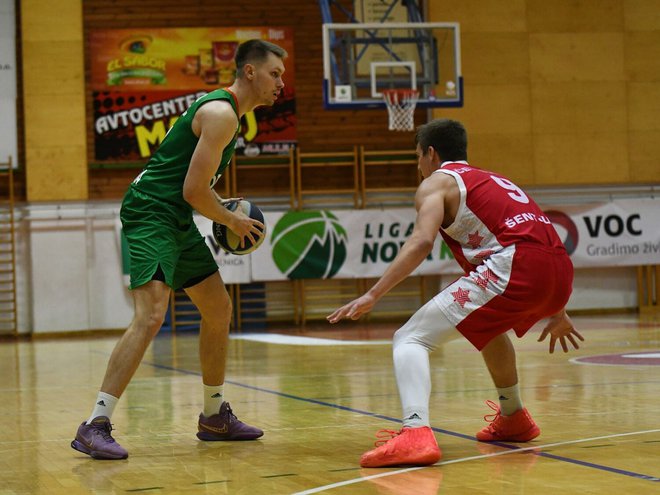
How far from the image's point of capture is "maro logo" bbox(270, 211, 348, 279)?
17594 mm

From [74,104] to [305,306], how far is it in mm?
5449

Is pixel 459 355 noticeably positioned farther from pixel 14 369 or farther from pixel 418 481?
pixel 418 481

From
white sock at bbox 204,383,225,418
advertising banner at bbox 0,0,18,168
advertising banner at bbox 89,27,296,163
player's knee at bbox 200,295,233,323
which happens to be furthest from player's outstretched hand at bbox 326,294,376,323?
advertising banner at bbox 0,0,18,168

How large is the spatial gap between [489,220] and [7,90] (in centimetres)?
1467

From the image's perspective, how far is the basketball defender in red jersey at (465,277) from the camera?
4133 mm

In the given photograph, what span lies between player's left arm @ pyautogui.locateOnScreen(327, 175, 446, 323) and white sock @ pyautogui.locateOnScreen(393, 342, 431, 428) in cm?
25

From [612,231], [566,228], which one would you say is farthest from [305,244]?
[612,231]

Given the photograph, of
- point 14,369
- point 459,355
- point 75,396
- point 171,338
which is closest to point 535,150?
point 171,338

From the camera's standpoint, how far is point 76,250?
58.5ft

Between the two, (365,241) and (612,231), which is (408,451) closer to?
(365,241)

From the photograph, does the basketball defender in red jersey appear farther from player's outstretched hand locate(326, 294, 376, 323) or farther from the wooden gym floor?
the wooden gym floor

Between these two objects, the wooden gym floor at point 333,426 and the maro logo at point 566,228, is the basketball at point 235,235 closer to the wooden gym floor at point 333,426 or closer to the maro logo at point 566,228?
the wooden gym floor at point 333,426

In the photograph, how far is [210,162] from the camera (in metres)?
4.77

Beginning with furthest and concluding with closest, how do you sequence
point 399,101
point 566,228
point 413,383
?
point 566,228
point 399,101
point 413,383
